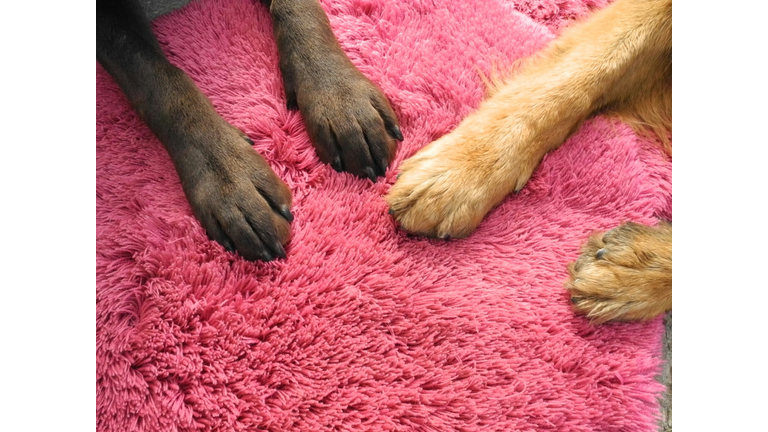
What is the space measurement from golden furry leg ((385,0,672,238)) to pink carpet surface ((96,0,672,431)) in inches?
2.2

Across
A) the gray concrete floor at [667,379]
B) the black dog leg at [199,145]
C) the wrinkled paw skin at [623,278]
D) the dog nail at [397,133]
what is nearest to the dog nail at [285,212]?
the black dog leg at [199,145]

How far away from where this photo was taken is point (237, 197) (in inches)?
47.6

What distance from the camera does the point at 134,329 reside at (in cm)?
114

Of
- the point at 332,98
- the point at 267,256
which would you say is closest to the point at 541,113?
the point at 332,98

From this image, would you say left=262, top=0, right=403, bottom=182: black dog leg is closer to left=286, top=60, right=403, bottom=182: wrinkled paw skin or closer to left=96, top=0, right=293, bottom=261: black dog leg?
left=286, top=60, right=403, bottom=182: wrinkled paw skin

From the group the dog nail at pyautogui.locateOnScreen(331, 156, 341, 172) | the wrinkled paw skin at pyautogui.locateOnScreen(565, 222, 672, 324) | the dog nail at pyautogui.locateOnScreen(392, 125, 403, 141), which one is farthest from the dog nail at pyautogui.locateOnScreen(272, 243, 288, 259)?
the wrinkled paw skin at pyautogui.locateOnScreen(565, 222, 672, 324)

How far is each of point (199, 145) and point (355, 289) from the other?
0.49 meters

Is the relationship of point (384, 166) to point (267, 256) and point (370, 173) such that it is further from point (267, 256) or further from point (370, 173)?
point (267, 256)

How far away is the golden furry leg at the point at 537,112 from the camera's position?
130 centimetres

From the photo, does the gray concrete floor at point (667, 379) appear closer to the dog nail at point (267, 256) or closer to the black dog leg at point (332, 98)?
the black dog leg at point (332, 98)

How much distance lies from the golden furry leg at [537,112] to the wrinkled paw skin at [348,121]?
0.08m

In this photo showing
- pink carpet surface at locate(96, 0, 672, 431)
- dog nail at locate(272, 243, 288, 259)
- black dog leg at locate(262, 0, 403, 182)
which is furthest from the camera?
black dog leg at locate(262, 0, 403, 182)

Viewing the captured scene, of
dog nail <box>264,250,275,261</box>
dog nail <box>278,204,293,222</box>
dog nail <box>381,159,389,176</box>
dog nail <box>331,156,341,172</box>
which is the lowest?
dog nail <box>264,250,275,261</box>

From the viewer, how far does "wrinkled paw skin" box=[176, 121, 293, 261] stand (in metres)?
1.21
